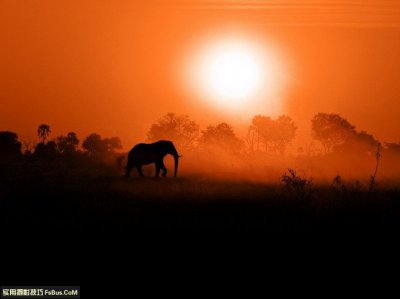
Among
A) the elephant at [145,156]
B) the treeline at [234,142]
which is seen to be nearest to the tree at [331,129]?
the treeline at [234,142]

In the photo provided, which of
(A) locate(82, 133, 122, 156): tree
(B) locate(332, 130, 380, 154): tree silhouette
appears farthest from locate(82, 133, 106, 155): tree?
(B) locate(332, 130, 380, 154): tree silhouette

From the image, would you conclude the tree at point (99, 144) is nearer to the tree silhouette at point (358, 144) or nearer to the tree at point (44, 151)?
the tree at point (44, 151)

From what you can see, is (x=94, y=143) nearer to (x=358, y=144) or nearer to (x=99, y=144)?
(x=99, y=144)

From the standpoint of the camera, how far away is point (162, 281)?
9281mm

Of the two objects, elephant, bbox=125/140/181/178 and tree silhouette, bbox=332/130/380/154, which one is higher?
tree silhouette, bbox=332/130/380/154

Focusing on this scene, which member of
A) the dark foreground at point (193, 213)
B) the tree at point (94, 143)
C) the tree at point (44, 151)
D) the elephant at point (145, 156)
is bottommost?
the dark foreground at point (193, 213)

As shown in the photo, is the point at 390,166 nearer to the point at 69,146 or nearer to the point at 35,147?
the point at 35,147

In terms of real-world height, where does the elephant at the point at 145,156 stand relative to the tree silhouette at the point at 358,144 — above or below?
below

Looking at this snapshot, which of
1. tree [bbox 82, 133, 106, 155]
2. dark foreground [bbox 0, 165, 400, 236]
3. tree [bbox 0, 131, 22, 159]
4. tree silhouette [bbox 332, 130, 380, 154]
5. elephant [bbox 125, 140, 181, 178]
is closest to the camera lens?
dark foreground [bbox 0, 165, 400, 236]

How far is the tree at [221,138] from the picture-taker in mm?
90500

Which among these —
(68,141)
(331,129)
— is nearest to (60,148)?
(68,141)

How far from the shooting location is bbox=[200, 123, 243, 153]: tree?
297 ft

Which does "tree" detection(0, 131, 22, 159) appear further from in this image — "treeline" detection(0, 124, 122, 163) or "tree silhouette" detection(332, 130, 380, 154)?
"tree silhouette" detection(332, 130, 380, 154)

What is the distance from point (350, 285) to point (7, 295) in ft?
19.1
